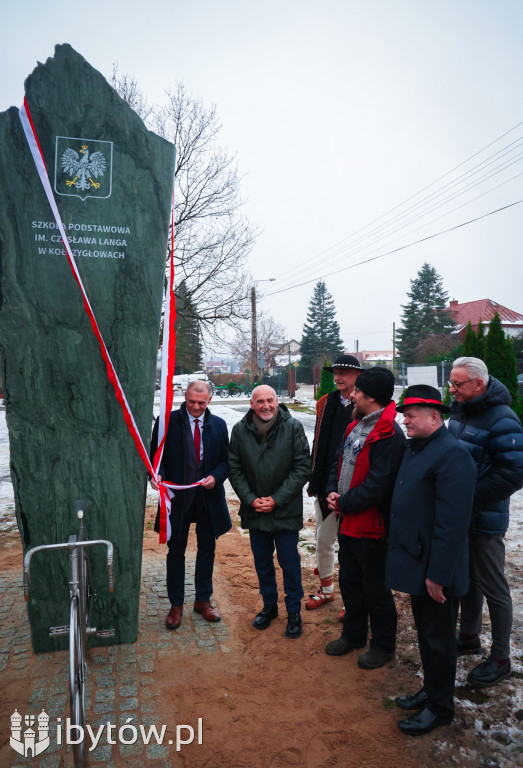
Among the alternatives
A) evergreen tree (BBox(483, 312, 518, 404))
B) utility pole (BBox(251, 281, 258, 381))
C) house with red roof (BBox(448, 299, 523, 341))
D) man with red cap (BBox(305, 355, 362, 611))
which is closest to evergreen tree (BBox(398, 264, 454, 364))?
house with red roof (BBox(448, 299, 523, 341))

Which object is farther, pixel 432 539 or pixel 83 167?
pixel 83 167

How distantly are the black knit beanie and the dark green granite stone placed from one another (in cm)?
144

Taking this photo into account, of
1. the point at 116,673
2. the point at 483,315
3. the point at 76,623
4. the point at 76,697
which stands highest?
the point at 483,315

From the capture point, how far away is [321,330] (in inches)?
2090

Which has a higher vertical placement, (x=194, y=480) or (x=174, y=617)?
(x=194, y=480)

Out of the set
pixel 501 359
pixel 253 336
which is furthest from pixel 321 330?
pixel 501 359

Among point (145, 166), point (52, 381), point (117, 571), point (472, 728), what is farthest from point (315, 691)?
point (145, 166)

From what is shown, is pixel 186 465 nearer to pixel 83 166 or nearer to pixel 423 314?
pixel 83 166

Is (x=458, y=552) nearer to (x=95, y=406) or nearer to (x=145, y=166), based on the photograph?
(x=95, y=406)

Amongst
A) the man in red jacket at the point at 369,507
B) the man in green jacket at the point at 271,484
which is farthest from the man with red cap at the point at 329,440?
the man in red jacket at the point at 369,507

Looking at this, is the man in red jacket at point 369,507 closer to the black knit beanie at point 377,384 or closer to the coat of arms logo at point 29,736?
the black knit beanie at point 377,384

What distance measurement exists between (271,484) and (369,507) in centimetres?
79

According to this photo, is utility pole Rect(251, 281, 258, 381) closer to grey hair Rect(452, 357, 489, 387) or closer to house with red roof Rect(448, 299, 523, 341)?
grey hair Rect(452, 357, 489, 387)

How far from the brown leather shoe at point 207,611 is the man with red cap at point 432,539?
1.53 meters
